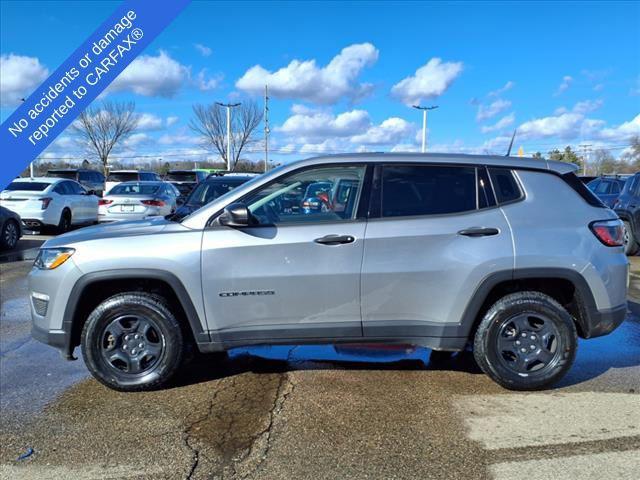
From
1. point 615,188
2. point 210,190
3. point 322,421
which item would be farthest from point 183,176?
point 322,421

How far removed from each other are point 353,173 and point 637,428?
2633 mm

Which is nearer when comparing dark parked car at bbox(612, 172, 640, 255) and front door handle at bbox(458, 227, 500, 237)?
front door handle at bbox(458, 227, 500, 237)

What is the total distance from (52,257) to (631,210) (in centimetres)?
1036

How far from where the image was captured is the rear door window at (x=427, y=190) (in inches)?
157

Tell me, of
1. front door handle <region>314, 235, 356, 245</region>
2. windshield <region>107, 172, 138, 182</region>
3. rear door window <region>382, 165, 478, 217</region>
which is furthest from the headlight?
windshield <region>107, 172, 138, 182</region>

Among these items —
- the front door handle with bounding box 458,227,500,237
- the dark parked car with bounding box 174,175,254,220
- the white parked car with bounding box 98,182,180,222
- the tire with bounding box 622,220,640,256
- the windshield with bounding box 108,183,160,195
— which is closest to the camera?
the front door handle with bounding box 458,227,500,237

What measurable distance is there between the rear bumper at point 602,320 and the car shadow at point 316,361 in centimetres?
97

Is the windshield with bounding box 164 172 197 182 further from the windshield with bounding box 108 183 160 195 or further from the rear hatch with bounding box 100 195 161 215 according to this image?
the rear hatch with bounding box 100 195 161 215

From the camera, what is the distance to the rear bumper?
4020 mm

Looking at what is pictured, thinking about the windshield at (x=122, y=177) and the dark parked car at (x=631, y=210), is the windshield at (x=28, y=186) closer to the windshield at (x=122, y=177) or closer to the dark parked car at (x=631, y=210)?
the windshield at (x=122, y=177)

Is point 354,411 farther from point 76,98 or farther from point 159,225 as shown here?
point 76,98

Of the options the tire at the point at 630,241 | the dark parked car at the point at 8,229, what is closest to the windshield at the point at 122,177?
the dark parked car at the point at 8,229

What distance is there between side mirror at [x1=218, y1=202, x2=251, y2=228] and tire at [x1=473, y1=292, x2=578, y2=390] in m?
1.96

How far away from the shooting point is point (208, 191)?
386 inches
